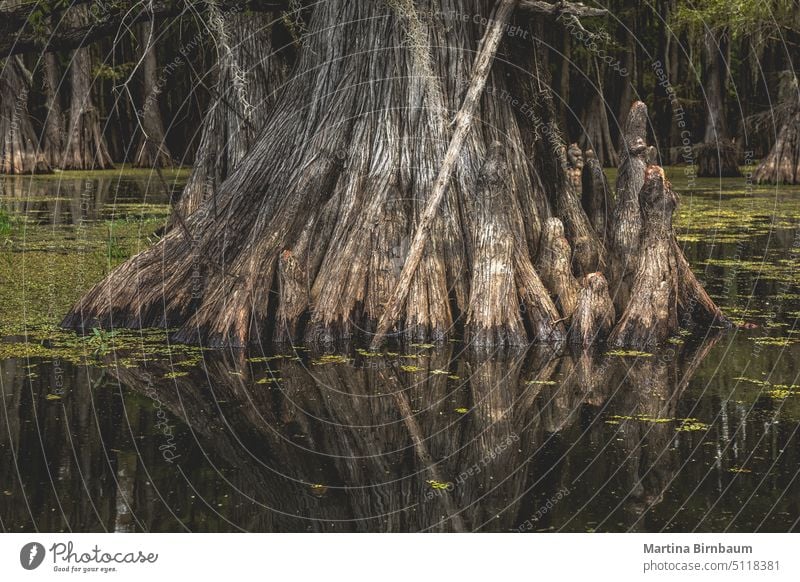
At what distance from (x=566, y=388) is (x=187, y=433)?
240 cm

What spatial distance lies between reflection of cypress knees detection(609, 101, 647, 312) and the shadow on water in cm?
103

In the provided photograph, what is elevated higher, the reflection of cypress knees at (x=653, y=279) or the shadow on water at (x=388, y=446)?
the reflection of cypress knees at (x=653, y=279)

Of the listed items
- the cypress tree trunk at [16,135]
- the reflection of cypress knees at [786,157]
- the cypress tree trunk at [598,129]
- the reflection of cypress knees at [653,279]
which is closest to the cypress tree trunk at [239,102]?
the reflection of cypress knees at [653,279]

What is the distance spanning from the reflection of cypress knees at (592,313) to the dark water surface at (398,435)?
0.33 metres

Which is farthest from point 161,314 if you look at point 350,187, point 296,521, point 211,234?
point 296,521

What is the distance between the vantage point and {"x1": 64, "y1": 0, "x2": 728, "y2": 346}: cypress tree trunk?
933 cm

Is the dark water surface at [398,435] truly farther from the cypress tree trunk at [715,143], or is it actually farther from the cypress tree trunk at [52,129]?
the cypress tree trunk at [52,129]

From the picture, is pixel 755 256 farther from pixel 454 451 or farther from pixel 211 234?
pixel 454 451

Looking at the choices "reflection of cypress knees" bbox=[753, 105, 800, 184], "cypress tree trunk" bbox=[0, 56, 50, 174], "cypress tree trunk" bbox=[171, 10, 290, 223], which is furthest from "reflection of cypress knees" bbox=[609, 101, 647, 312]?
"cypress tree trunk" bbox=[0, 56, 50, 174]

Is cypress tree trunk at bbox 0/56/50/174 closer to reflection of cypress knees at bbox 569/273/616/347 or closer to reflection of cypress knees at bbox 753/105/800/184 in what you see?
reflection of cypress knees at bbox 753/105/800/184

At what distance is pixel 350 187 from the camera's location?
390 inches

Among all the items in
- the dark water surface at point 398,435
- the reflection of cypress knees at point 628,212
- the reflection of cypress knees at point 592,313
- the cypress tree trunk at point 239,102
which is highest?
the cypress tree trunk at point 239,102

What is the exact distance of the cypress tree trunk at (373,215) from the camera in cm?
933

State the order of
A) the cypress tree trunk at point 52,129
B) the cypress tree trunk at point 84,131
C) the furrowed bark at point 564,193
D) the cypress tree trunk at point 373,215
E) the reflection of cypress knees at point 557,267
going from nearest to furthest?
1. the cypress tree trunk at point 373,215
2. the reflection of cypress knees at point 557,267
3. the furrowed bark at point 564,193
4. the cypress tree trunk at point 52,129
5. the cypress tree trunk at point 84,131
